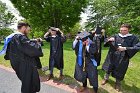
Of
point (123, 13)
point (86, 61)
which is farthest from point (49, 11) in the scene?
point (86, 61)

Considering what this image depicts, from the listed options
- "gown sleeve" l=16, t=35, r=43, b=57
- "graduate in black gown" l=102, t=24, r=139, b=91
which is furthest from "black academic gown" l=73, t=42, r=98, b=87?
"gown sleeve" l=16, t=35, r=43, b=57

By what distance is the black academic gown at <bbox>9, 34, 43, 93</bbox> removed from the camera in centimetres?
601

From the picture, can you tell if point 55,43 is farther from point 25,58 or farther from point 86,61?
point 25,58

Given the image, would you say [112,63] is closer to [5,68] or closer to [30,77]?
[30,77]

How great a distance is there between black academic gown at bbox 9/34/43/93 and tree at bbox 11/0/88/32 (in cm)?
2350

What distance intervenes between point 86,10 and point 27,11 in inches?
311

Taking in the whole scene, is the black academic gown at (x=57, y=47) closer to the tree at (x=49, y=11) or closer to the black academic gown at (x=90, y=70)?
the black academic gown at (x=90, y=70)

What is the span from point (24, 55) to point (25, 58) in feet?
0.27

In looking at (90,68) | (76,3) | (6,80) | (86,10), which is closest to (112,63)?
(90,68)

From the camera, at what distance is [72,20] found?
3219 cm

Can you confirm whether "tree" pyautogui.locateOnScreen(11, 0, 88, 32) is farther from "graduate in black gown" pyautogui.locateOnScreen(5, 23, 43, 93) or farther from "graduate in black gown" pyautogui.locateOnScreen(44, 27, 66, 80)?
"graduate in black gown" pyautogui.locateOnScreen(5, 23, 43, 93)

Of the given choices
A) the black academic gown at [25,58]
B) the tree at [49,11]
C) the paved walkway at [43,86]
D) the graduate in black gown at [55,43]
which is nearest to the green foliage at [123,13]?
the tree at [49,11]

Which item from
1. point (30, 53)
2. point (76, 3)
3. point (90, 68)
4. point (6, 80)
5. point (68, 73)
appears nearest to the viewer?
point (30, 53)

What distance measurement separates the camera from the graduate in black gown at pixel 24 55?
19.7 ft
